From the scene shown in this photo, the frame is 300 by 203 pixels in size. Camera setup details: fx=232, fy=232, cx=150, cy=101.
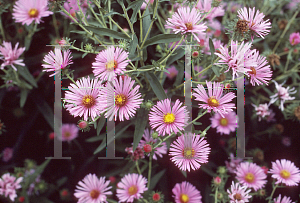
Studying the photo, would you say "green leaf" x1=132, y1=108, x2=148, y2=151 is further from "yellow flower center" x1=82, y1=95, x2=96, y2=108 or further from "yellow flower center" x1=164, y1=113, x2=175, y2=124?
"yellow flower center" x1=82, y1=95, x2=96, y2=108

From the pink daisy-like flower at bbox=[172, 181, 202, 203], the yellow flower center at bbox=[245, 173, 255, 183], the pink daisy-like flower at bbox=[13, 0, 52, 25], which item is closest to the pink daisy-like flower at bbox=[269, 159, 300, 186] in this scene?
the yellow flower center at bbox=[245, 173, 255, 183]

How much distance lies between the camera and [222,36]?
1.57 meters

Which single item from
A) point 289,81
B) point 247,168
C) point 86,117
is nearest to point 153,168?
point 247,168

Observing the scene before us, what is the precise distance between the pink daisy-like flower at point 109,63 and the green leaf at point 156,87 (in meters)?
0.18

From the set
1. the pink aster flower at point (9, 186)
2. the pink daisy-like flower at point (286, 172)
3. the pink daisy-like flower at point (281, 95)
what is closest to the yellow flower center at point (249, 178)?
the pink daisy-like flower at point (286, 172)

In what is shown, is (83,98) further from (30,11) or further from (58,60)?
(30,11)

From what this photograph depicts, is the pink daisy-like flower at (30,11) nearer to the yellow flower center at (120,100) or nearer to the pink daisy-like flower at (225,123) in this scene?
the yellow flower center at (120,100)

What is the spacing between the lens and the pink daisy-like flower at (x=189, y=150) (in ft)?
3.29

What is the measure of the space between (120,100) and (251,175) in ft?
2.90

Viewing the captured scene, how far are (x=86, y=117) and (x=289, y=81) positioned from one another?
154 centimetres

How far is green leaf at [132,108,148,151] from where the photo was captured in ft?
3.46

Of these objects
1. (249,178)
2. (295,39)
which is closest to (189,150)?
(249,178)

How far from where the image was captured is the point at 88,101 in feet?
3.18

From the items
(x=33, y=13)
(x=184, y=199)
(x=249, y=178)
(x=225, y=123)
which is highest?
(x=33, y=13)
